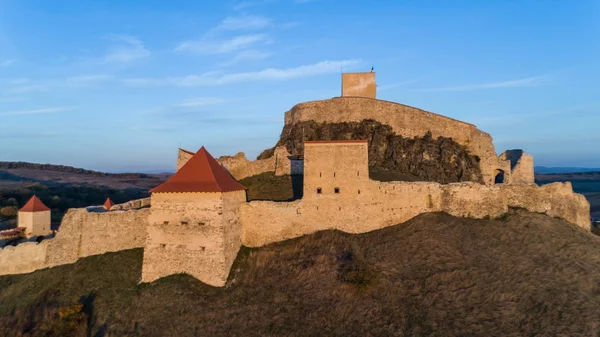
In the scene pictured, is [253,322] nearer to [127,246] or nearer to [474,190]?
[127,246]

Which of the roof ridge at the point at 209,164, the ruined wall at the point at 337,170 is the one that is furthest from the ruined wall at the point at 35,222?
the ruined wall at the point at 337,170

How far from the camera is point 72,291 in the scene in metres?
17.1

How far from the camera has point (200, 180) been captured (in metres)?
16.9

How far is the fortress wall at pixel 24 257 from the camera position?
1984 centimetres

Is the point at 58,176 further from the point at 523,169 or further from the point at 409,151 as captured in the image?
the point at 523,169

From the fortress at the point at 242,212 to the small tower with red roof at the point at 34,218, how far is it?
3.75 metres

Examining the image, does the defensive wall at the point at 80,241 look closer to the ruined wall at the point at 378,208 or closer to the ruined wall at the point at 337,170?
the ruined wall at the point at 378,208

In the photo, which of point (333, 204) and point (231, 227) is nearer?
point (231, 227)

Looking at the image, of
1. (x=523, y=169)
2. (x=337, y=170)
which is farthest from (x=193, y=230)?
(x=523, y=169)

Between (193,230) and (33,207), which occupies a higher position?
(33,207)

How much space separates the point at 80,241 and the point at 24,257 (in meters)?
3.28

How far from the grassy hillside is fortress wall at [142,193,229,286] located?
59cm

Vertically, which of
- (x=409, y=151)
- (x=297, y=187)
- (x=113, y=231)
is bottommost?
(x=113, y=231)

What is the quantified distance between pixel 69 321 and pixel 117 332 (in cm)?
257
